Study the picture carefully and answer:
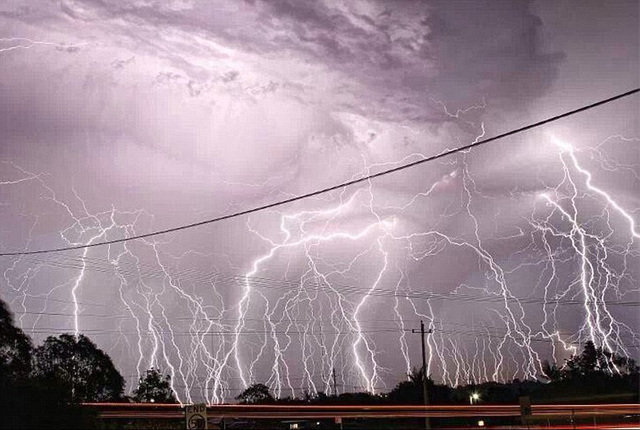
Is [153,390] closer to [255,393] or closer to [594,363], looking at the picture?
[255,393]

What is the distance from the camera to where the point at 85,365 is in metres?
61.6

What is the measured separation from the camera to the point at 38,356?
192 ft

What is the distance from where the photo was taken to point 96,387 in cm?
6066

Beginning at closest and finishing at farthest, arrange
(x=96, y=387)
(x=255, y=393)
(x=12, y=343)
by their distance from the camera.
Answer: (x=12, y=343), (x=96, y=387), (x=255, y=393)

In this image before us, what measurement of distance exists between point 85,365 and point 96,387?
2282mm

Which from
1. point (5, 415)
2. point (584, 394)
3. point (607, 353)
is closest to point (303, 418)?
point (5, 415)

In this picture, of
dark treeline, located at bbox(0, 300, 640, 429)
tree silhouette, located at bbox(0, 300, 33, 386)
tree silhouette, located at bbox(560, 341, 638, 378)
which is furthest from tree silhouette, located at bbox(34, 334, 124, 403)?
tree silhouette, located at bbox(560, 341, 638, 378)

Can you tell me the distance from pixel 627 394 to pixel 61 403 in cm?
4636

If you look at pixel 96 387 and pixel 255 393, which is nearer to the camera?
pixel 96 387

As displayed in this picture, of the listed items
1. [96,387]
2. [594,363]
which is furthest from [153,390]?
[594,363]

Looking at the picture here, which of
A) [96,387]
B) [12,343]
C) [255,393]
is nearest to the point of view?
[12,343]

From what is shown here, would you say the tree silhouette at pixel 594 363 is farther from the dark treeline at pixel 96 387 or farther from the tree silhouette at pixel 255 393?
the tree silhouette at pixel 255 393

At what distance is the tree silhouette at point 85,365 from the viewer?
59.8 metres

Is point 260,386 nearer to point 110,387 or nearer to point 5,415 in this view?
point 110,387
